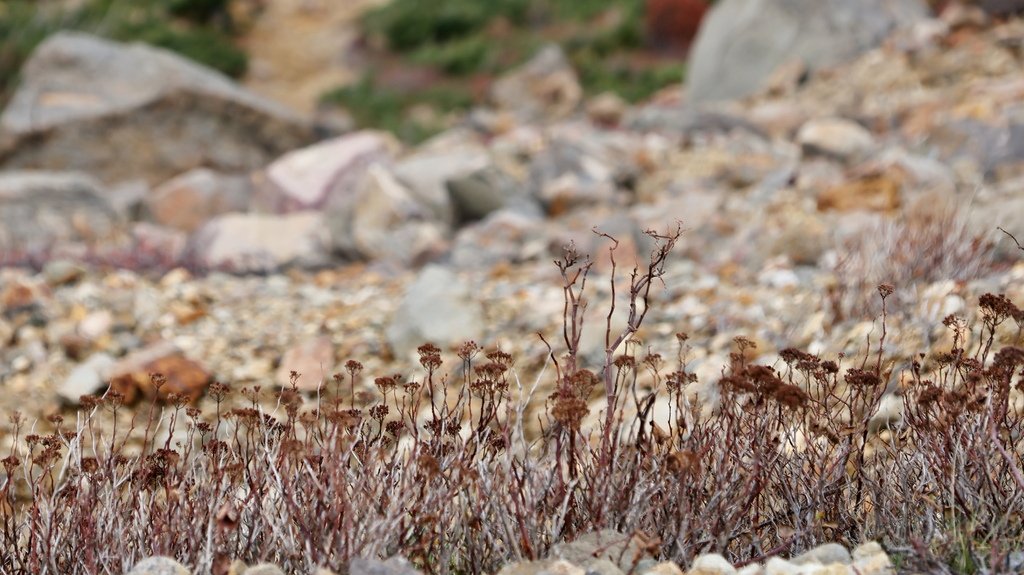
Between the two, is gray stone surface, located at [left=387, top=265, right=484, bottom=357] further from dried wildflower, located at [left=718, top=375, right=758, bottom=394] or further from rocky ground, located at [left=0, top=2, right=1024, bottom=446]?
dried wildflower, located at [left=718, top=375, right=758, bottom=394]

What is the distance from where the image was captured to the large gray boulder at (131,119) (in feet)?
35.1

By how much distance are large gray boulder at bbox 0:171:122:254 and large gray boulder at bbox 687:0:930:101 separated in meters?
7.56

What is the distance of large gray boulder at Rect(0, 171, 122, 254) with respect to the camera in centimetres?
836

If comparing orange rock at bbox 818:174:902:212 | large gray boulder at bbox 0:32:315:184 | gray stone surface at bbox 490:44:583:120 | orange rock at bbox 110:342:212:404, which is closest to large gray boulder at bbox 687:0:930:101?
gray stone surface at bbox 490:44:583:120

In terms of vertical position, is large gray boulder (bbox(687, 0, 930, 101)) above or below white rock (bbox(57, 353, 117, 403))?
above

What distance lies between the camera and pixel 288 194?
8.84 meters

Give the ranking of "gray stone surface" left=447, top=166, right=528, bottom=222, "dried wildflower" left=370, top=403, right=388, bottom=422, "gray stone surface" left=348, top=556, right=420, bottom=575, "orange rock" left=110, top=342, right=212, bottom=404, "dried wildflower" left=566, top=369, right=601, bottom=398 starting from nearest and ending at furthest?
"gray stone surface" left=348, top=556, right=420, bottom=575 → "dried wildflower" left=566, top=369, right=601, bottom=398 → "dried wildflower" left=370, top=403, right=388, bottom=422 → "orange rock" left=110, top=342, right=212, bottom=404 → "gray stone surface" left=447, top=166, right=528, bottom=222

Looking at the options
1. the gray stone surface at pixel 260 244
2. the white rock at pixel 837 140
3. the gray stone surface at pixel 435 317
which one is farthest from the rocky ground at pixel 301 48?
the gray stone surface at pixel 435 317

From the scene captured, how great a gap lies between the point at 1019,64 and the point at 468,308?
7.66 meters

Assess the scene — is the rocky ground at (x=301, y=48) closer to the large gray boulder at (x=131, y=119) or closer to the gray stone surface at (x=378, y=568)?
the large gray boulder at (x=131, y=119)

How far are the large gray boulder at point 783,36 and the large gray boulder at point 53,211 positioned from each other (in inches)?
298

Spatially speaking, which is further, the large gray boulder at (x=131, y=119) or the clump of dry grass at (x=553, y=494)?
the large gray boulder at (x=131, y=119)

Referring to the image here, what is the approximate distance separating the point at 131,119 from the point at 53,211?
2.49 m

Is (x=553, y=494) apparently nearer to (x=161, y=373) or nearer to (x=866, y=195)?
(x=161, y=373)
